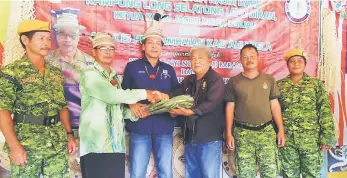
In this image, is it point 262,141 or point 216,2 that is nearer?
point 262,141

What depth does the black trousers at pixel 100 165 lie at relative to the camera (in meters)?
2.93

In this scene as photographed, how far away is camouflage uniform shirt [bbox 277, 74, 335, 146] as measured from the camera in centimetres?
367

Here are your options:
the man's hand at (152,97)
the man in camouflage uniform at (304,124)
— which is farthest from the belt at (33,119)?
the man in camouflage uniform at (304,124)

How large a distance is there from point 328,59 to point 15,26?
3.65 meters

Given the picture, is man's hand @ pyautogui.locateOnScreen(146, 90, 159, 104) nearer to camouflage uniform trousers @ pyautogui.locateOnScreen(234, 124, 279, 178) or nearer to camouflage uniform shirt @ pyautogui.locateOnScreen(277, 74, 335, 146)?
camouflage uniform trousers @ pyautogui.locateOnScreen(234, 124, 279, 178)

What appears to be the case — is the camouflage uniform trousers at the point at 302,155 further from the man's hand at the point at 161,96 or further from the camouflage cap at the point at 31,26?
the camouflage cap at the point at 31,26

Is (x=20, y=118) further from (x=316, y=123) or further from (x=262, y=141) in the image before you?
(x=316, y=123)

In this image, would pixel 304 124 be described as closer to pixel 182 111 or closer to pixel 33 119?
pixel 182 111

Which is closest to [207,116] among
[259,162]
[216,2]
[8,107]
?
[259,162]

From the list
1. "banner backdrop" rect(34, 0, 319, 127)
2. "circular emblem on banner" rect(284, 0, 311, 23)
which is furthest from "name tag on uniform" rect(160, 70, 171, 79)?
"circular emblem on banner" rect(284, 0, 311, 23)

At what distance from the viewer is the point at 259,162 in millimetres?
3518

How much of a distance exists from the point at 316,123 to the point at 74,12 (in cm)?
274

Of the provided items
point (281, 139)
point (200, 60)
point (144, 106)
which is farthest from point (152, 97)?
point (281, 139)

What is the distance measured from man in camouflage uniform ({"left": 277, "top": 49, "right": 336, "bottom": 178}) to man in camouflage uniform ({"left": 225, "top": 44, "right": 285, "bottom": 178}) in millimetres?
201
